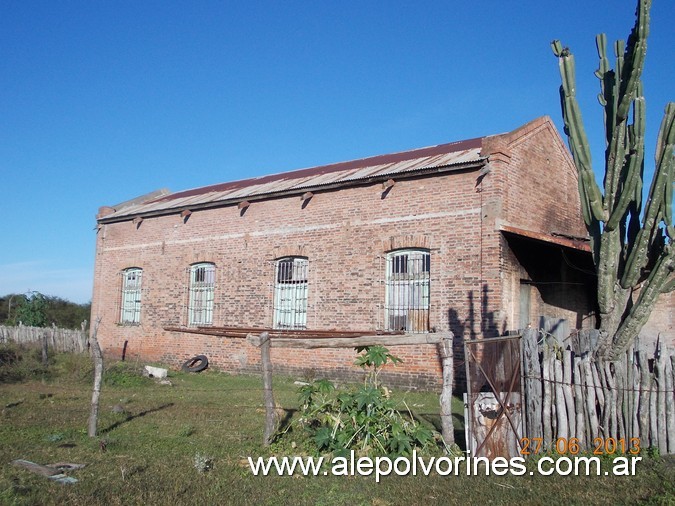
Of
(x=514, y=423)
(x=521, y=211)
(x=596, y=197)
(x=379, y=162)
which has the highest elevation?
(x=379, y=162)

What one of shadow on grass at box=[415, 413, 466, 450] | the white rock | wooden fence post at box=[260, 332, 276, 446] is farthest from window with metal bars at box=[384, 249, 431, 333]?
wooden fence post at box=[260, 332, 276, 446]

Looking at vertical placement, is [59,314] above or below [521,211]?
below

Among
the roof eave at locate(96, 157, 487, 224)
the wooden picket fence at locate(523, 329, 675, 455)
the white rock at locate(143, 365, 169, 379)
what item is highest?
the roof eave at locate(96, 157, 487, 224)

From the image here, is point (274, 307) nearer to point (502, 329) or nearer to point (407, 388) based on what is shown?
point (407, 388)

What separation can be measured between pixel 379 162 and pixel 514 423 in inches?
406

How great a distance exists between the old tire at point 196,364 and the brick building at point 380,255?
0.27 m

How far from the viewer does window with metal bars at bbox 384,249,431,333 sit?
44.5 ft

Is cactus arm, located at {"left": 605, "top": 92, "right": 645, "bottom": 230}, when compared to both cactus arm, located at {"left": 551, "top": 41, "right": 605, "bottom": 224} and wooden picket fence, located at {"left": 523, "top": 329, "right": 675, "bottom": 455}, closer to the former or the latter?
cactus arm, located at {"left": 551, "top": 41, "right": 605, "bottom": 224}

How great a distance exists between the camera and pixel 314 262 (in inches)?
601

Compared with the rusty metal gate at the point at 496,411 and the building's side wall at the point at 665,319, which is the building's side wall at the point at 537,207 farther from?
the rusty metal gate at the point at 496,411

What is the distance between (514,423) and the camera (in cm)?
739

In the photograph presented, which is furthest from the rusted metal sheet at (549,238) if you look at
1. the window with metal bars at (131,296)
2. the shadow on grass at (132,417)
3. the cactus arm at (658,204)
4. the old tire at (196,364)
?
the window with metal bars at (131,296)

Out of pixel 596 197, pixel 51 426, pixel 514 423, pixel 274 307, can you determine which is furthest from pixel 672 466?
pixel 274 307

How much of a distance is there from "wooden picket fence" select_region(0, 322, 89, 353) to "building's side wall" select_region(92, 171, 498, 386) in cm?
132
